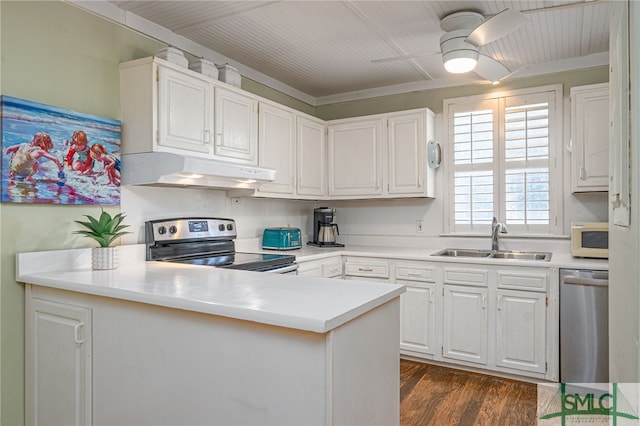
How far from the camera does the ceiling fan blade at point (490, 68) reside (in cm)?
266

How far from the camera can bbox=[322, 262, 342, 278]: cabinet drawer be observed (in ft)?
11.4

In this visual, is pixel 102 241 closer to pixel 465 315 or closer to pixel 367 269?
pixel 367 269

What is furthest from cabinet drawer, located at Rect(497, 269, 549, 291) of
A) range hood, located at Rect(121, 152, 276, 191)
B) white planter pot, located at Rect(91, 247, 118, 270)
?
white planter pot, located at Rect(91, 247, 118, 270)

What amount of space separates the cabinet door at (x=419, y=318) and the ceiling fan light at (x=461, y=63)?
1.62 meters

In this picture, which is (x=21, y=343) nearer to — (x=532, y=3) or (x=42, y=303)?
(x=42, y=303)

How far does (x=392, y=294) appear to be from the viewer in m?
1.54

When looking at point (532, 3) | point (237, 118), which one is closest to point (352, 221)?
point (237, 118)

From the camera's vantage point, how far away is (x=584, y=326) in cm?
272

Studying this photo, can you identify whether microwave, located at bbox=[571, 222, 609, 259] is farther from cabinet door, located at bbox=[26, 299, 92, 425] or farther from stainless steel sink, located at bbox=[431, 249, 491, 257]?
cabinet door, located at bbox=[26, 299, 92, 425]

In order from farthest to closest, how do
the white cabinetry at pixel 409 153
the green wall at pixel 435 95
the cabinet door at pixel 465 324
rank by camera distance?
the white cabinetry at pixel 409 153 < the green wall at pixel 435 95 < the cabinet door at pixel 465 324

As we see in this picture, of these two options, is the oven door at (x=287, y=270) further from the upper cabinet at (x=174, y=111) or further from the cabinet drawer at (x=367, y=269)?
the upper cabinet at (x=174, y=111)

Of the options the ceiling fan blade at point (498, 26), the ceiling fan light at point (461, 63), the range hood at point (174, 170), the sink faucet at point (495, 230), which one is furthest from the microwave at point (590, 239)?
the range hood at point (174, 170)

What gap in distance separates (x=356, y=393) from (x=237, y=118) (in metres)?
2.25

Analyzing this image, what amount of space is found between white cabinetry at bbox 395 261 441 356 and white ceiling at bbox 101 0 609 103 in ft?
5.39
